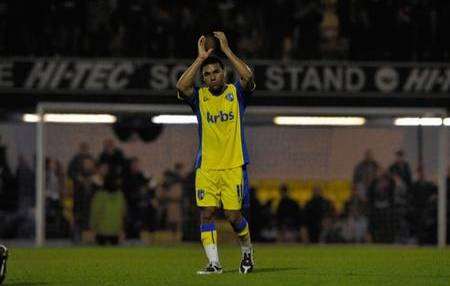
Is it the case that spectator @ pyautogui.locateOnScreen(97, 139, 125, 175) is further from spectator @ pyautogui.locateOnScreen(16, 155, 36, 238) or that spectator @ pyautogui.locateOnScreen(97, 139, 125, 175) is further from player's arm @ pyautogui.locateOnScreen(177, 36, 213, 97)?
player's arm @ pyautogui.locateOnScreen(177, 36, 213, 97)

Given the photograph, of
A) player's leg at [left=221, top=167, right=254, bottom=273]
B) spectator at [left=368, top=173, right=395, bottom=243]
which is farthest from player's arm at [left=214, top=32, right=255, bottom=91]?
spectator at [left=368, top=173, right=395, bottom=243]

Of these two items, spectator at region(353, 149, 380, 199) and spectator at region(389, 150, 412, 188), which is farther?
spectator at region(353, 149, 380, 199)

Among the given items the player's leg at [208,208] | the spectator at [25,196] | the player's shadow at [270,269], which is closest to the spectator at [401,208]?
the spectator at [25,196]

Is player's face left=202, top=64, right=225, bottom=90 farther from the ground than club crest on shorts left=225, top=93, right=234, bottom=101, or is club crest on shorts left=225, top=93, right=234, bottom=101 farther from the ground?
player's face left=202, top=64, right=225, bottom=90

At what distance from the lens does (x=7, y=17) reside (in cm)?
2066

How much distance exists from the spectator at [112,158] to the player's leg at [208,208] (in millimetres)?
9777

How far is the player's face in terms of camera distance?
10133mm

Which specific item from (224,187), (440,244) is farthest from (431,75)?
(224,187)

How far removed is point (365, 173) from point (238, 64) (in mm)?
11433

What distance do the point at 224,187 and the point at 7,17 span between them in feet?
37.0

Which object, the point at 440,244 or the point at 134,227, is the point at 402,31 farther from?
the point at 134,227

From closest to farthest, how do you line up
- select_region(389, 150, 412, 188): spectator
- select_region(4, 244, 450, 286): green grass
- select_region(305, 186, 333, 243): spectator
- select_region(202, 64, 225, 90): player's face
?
select_region(4, 244, 450, 286): green grass, select_region(202, 64, 225, 90): player's face, select_region(305, 186, 333, 243): spectator, select_region(389, 150, 412, 188): spectator

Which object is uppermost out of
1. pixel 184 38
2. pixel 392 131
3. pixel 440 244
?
pixel 184 38

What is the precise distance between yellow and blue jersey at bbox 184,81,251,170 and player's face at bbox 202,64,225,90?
0.16 metres
